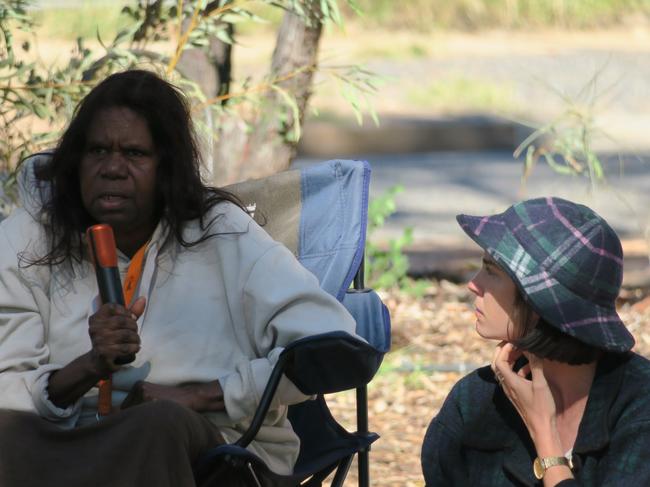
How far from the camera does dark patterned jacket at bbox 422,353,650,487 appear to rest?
110 inches

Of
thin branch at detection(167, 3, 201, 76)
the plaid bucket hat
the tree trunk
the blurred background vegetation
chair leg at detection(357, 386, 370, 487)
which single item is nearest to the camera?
the plaid bucket hat

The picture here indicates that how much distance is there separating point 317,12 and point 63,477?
248 cm

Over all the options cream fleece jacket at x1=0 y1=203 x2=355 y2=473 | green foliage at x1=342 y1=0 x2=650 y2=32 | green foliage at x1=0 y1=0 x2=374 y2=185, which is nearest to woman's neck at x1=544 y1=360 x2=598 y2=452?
cream fleece jacket at x1=0 y1=203 x2=355 y2=473

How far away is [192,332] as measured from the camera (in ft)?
11.0

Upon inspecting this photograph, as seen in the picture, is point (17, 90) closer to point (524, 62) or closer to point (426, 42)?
point (524, 62)

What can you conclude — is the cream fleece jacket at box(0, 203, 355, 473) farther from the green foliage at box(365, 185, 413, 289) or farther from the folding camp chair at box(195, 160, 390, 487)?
the green foliage at box(365, 185, 413, 289)

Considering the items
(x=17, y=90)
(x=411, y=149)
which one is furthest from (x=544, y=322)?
(x=411, y=149)

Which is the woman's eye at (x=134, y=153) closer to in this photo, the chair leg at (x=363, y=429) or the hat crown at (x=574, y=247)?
the chair leg at (x=363, y=429)

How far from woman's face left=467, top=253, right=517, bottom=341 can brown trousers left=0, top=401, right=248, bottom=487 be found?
686mm

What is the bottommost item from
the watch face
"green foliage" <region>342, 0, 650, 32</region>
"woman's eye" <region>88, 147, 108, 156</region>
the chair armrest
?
"green foliage" <region>342, 0, 650, 32</region>

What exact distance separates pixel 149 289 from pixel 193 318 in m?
0.14

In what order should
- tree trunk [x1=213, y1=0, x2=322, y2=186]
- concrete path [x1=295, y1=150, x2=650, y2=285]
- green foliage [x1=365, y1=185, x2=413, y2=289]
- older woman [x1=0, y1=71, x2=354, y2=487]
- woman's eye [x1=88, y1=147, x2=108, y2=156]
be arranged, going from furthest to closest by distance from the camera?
concrete path [x1=295, y1=150, x2=650, y2=285], green foliage [x1=365, y1=185, x2=413, y2=289], tree trunk [x1=213, y1=0, x2=322, y2=186], woman's eye [x1=88, y1=147, x2=108, y2=156], older woman [x1=0, y1=71, x2=354, y2=487]

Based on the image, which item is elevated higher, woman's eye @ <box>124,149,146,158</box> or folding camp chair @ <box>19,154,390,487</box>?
woman's eye @ <box>124,149,146,158</box>

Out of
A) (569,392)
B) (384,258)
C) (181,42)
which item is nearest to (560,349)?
(569,392)
